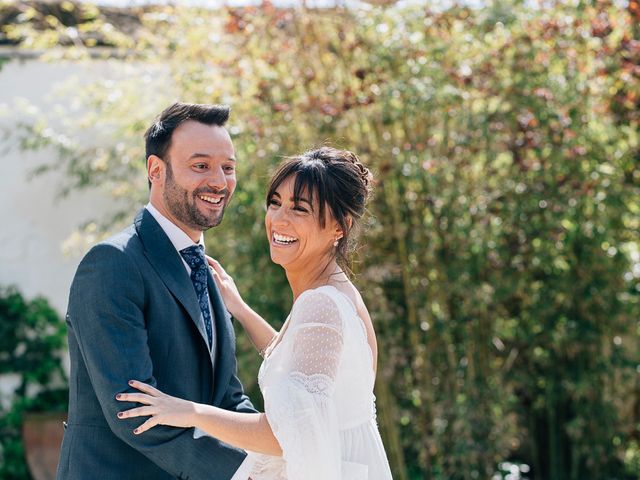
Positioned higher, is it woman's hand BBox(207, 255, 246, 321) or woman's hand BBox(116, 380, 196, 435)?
woman's hand BBox(207, 255, 246, 321)

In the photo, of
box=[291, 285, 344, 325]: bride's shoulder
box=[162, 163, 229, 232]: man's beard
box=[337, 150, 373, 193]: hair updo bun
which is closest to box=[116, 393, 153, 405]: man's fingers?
box=[291, 285, 344, 325]: bride's shoulder

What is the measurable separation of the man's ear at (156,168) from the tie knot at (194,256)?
0.62 feet

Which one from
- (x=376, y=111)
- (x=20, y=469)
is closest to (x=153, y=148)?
(x=376, y=111)

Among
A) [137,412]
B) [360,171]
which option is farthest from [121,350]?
[360,171]

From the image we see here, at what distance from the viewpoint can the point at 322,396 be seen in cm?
237

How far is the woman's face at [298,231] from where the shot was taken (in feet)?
8.41

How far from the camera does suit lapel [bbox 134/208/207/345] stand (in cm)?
252

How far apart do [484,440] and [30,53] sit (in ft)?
13.0

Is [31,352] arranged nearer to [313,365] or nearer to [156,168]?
[156,168]

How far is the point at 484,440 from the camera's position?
5371 millimetres

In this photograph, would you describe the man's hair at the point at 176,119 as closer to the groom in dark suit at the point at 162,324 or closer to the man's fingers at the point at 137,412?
the groom in dark suit at the point at 162,324

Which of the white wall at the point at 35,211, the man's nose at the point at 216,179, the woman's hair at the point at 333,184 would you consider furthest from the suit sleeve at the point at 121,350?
the white wall at the point at 35,211

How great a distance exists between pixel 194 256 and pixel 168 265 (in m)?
0.14

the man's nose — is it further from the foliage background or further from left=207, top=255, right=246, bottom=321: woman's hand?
the foliage background
